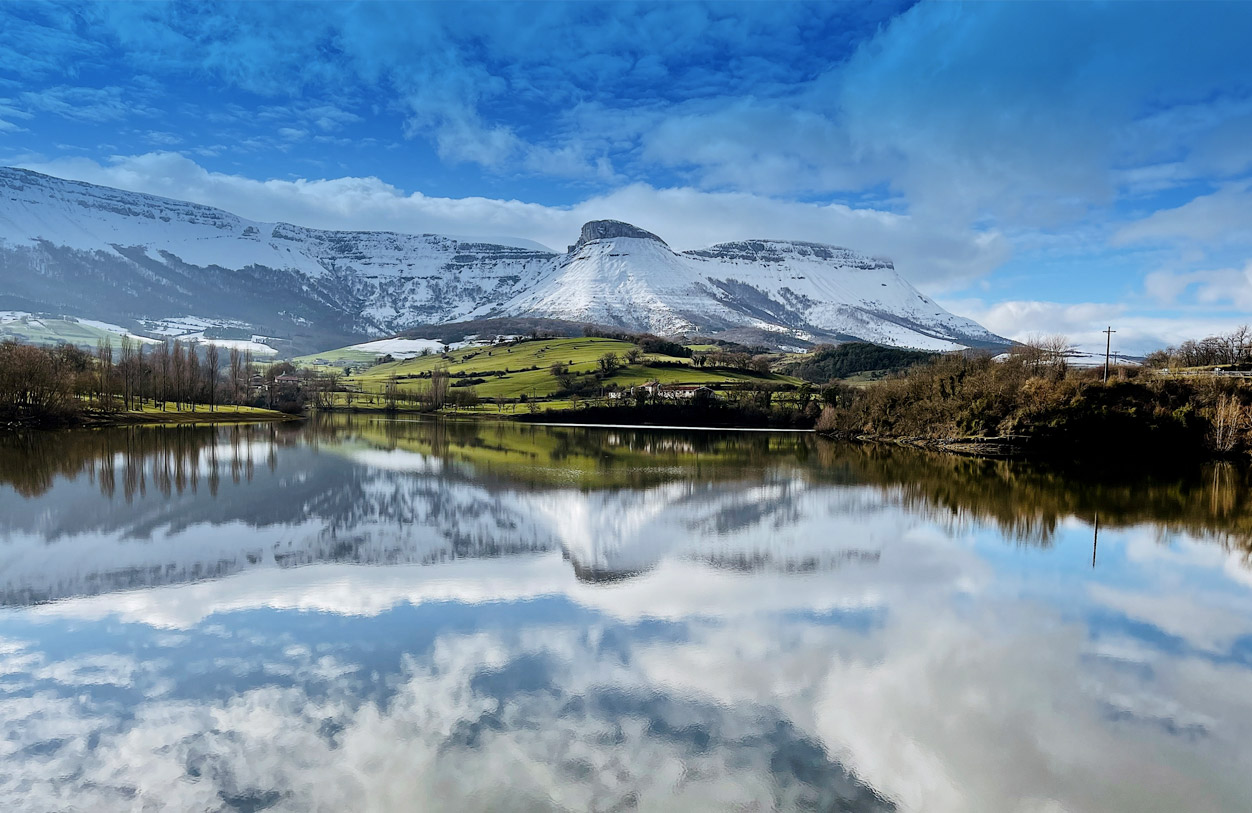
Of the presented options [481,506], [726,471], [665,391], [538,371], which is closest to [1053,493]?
[726,471]

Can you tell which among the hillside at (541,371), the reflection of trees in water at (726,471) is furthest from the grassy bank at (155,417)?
the hillside at (541,371)

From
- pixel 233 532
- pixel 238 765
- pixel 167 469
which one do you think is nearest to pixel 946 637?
pixel 238 765

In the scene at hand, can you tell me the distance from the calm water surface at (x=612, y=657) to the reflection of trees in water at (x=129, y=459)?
2.74 meters

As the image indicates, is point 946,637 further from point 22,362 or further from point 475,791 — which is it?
point 22,362

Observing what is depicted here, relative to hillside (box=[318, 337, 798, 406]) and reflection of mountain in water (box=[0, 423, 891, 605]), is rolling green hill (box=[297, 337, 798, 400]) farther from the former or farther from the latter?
reflection of mountain in water (box=[0, 423, 891, 605])

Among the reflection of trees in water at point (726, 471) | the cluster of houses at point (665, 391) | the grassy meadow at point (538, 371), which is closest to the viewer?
the reflection of trees in water at point (726, 471)

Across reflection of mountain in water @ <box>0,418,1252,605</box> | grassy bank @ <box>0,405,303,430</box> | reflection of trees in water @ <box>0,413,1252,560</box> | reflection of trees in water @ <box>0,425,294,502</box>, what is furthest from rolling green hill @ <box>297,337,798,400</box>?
reflection of mountain in water @ <box>0,418,1252,605</box>

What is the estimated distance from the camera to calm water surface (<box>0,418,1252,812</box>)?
311 inches

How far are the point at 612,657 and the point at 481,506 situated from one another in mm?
15689

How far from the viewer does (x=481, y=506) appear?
26.2m

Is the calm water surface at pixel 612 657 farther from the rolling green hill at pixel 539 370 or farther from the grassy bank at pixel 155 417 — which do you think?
the rolling green hill at pixel 539 370

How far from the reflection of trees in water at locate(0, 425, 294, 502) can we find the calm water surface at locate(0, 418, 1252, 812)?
274cm

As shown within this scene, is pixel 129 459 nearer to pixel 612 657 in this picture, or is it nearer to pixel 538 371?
pixel 612 657

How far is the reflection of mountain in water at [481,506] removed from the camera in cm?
1775
